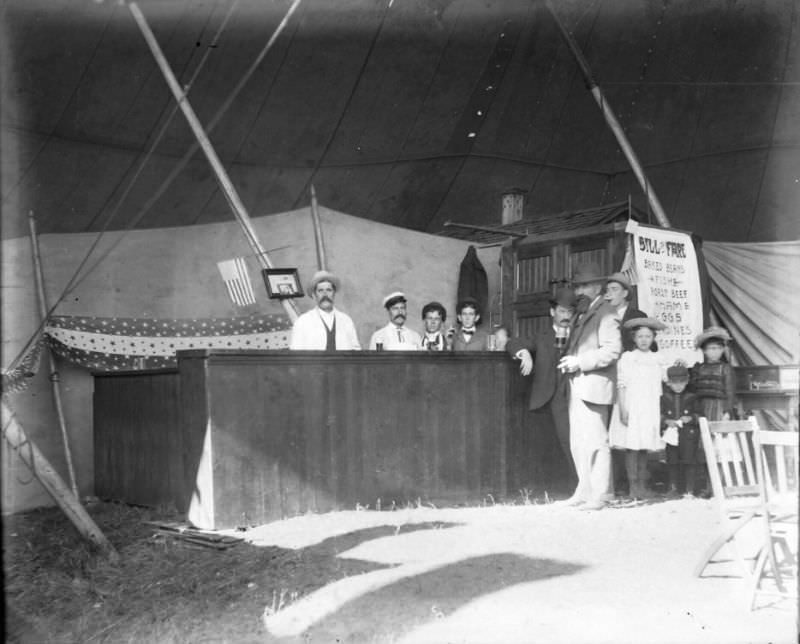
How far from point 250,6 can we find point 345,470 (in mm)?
4166

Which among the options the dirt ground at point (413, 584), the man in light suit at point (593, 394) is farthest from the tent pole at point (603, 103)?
the dirt ground at point (413, 584)

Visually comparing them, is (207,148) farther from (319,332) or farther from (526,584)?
(526,584)

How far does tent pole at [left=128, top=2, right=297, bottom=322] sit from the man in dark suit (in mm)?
1920

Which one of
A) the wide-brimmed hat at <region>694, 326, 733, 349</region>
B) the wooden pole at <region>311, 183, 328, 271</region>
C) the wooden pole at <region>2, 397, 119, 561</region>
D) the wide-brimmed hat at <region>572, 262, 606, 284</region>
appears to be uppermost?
the wooden pole at <region>311, 183, 328, 271</region>

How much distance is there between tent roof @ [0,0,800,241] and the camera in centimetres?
766

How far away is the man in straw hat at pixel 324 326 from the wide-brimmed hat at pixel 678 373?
2.19 m

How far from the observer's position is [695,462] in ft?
21.0

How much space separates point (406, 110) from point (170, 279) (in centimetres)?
315

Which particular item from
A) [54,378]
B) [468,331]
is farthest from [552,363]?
[54,378]

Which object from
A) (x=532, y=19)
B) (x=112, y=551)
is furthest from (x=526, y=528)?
A: (x=532, y=19)

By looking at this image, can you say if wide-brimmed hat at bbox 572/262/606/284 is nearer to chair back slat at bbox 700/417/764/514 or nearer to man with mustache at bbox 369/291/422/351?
man with mustache at bbox 369/291/422/351

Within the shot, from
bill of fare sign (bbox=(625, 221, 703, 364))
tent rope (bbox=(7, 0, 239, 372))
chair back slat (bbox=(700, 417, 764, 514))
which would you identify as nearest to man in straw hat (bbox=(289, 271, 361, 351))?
tent rope (bbox=(7, 0, 239, 372))

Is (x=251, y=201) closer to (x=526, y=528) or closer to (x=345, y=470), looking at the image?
(x=345, y=470)

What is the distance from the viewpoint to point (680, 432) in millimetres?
6422
